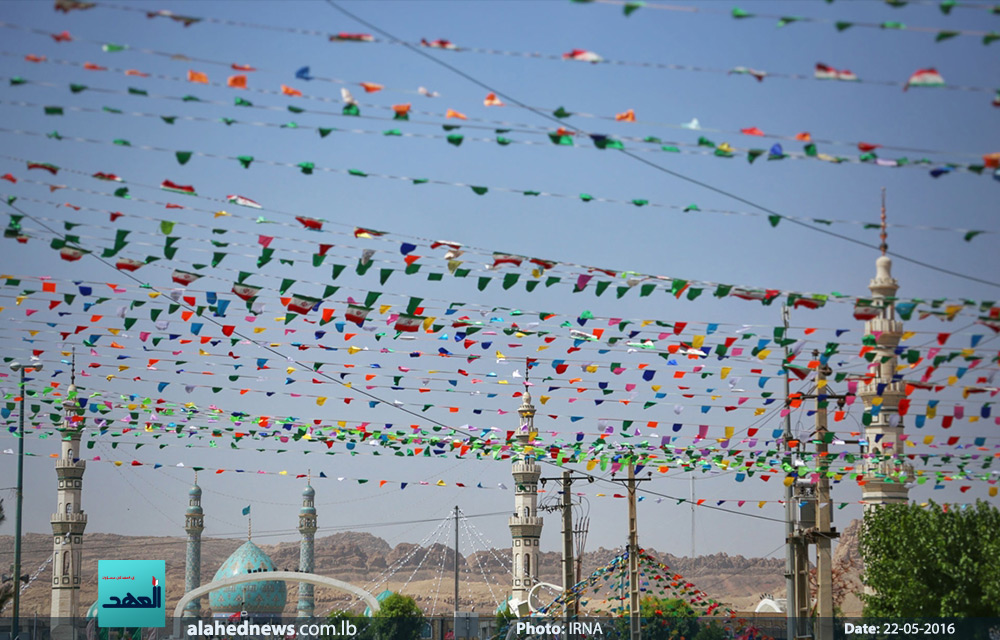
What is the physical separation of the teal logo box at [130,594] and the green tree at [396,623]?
2363 cm

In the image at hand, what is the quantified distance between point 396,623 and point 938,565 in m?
53.3

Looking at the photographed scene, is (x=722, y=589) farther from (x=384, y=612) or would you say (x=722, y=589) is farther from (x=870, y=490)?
(x=870, y=490)

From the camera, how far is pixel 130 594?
5616 cm

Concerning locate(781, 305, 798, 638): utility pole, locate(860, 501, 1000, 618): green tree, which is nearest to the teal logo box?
locate(860, 501, 1000, 618): green tree

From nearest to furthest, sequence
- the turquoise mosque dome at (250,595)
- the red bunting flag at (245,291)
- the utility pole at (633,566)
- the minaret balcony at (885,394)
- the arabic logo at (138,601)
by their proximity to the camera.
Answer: the red bunting flag at (245,291) < the utility pole at (633,566) < the minaret balcony at (885,394) < the arabic logo at (138,601) < the turquoise mosque dome at (250,595)

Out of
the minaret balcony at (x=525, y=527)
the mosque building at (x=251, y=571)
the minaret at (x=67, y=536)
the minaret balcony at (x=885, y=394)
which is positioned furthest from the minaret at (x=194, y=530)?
the minaret balcony at (x=885, y=394)

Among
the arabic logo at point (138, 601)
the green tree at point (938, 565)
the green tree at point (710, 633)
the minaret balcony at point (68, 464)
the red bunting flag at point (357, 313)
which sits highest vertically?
the minaret balcony at point (68, 464)

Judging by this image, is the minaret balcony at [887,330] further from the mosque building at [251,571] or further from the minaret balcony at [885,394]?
the mosque building at [251,571]

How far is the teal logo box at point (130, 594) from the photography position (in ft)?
176

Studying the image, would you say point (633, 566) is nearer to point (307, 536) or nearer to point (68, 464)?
point (68, 464)

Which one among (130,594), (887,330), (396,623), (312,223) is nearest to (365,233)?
(312,223)

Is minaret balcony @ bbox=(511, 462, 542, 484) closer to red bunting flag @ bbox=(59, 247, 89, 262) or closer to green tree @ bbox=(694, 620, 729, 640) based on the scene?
green tree @ bbox=(694, 620, 729, 640)

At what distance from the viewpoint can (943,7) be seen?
9.65 m

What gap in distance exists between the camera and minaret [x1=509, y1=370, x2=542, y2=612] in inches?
2793
